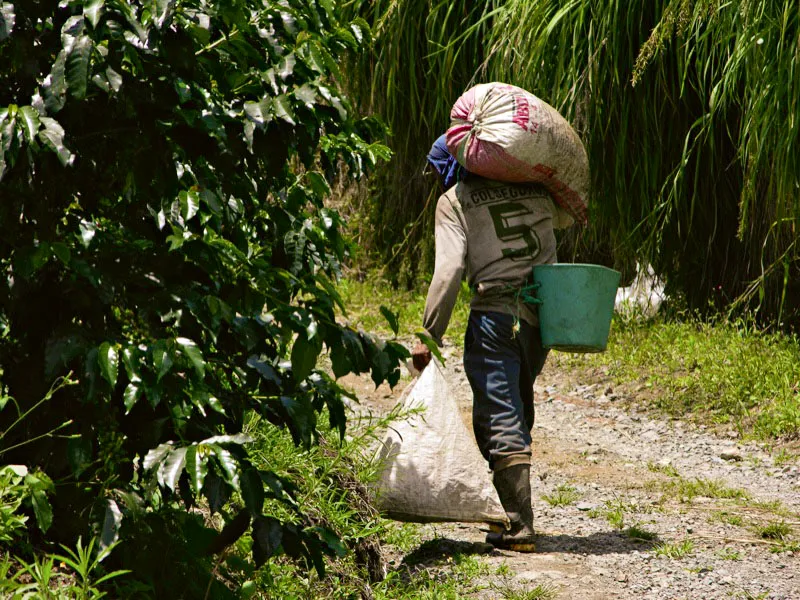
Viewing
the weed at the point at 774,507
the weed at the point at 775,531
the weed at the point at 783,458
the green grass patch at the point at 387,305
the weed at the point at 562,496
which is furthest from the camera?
the green grass patch at the point at 387,305

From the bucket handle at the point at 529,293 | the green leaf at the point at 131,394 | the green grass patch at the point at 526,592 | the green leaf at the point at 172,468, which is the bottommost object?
the green grass patch at the point at 526,592

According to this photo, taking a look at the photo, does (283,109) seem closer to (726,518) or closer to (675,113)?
(726,518)

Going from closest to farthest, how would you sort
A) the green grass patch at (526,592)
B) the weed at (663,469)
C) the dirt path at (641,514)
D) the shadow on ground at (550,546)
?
the green grass patch at (526,592)
the dirt path at (641,514)
the shadow on ground at (550,546)
the weed at (663,469)

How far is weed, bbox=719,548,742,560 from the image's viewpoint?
399 centimetres

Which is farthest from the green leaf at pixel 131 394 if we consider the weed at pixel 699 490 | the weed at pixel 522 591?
the weed at pixel 699 490

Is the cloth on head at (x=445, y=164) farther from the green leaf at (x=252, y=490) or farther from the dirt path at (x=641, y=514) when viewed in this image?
the green leaf at (x=252, y=490)

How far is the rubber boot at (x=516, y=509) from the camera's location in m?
4.04

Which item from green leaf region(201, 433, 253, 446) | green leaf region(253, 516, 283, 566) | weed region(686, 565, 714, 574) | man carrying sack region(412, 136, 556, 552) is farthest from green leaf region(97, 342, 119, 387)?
weed region(686, 565, 714, 574)

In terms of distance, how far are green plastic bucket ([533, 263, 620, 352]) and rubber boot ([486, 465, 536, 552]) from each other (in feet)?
1.74

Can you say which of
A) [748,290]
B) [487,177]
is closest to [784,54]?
[748,290]

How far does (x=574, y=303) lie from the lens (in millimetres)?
4172

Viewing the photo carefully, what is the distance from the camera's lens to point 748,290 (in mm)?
6711

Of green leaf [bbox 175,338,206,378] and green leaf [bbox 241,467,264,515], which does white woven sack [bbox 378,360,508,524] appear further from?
green leaf [bbox 175,338,206,378]

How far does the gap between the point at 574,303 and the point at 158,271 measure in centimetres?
209
